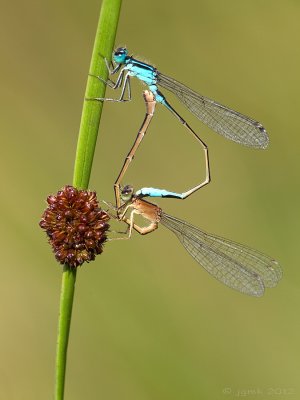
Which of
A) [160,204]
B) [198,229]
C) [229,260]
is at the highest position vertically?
[160,204]

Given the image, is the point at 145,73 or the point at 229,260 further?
the point at 229,260

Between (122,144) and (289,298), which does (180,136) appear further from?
(289,298)

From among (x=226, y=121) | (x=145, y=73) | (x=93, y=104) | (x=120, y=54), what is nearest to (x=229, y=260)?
(x=226, y=121)

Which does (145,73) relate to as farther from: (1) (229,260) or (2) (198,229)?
(1) (229,260)

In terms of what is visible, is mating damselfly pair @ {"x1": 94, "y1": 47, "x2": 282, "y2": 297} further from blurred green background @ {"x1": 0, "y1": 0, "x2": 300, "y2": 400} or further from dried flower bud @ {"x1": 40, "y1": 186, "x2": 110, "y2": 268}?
dried flower bud @ {"x1": 40, "y1": 186, "x2": 110, "y2": 268}

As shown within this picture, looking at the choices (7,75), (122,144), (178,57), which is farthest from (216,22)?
(7,75)

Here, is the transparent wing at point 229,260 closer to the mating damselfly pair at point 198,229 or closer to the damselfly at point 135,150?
the mating damselfly pair at point 198,229
